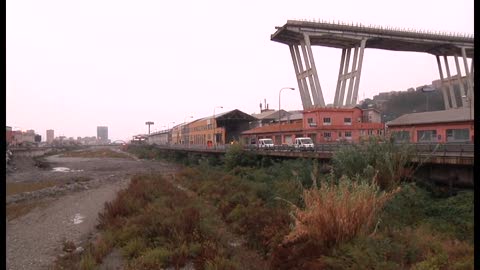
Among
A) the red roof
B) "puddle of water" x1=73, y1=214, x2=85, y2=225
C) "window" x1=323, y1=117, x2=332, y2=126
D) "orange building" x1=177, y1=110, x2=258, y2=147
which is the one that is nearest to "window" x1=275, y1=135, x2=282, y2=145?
the red roof

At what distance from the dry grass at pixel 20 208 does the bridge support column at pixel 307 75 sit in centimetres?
4906

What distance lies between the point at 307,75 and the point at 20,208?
5508 cm

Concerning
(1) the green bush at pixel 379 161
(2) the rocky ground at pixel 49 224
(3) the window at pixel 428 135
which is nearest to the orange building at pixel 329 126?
(3) the window at pixel 428 135

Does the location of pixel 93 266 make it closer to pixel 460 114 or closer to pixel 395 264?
pixel 395 264

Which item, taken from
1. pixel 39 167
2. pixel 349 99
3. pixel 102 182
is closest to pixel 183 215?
pixel 102 182

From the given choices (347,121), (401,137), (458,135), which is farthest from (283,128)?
(401,137)

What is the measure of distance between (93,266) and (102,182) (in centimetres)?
3722

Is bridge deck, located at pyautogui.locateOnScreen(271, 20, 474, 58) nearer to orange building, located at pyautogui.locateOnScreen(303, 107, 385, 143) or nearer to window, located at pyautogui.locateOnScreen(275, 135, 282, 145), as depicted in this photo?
orange building, located at pyautogui.locateOnScreen(303, 107, 385, 143)

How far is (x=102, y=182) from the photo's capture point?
4856cm

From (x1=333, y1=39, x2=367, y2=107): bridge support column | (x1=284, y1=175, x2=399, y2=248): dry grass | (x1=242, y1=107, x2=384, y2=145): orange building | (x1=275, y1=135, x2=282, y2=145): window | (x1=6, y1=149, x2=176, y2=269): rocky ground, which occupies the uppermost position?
(x1=333, y1=39, x2=367, y2=107): bridge support column

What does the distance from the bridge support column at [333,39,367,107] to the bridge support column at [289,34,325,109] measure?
4.85 metres

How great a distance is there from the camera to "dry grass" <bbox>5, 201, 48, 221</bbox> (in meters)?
26.6

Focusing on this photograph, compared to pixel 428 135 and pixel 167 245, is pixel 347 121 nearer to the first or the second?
pixel 428 135

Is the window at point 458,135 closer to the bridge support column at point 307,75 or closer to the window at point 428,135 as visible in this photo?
the window at point 428,135
